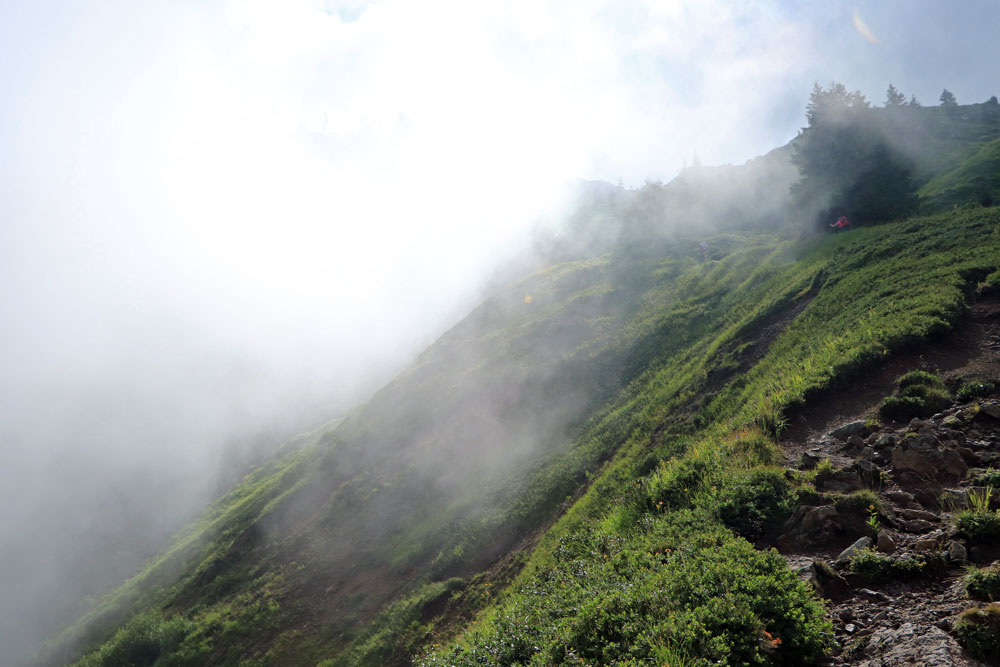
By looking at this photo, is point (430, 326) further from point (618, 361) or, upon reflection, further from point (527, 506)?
point (527, 506)

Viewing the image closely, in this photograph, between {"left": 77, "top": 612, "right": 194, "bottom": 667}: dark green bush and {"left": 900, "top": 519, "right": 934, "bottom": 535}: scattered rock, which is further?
{"left": 77, "top": 612, "right": 194, "bottom": 667}: dark green bush

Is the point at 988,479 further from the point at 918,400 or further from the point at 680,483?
the point at 680,483

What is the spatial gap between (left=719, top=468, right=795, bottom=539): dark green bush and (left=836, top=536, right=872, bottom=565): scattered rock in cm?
123

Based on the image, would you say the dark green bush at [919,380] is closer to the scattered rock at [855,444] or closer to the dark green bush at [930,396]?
the dark green bush at [930,396]

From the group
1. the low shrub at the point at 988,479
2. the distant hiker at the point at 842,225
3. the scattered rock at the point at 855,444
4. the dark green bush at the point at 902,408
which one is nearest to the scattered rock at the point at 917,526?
the low shrub at the point at 988,479

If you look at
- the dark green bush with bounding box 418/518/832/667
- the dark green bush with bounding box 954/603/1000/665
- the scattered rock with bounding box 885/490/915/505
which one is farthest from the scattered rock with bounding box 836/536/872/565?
the dark green bush with bounding box 954/603/1000/665

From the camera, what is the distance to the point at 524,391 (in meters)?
29.5

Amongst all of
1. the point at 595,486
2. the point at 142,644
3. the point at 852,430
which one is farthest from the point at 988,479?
the point at 142,644

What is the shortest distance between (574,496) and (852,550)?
11.2 m

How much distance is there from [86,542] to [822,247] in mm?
71274

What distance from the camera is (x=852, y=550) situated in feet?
21.7

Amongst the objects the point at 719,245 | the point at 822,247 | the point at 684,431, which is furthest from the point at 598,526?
A: the point at 719,245

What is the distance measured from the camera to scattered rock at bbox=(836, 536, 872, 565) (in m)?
6.55

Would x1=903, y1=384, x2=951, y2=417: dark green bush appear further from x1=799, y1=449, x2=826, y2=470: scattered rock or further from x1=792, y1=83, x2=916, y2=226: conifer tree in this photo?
x1=792, y1=83, x2=916, y2=226: conifer tree
